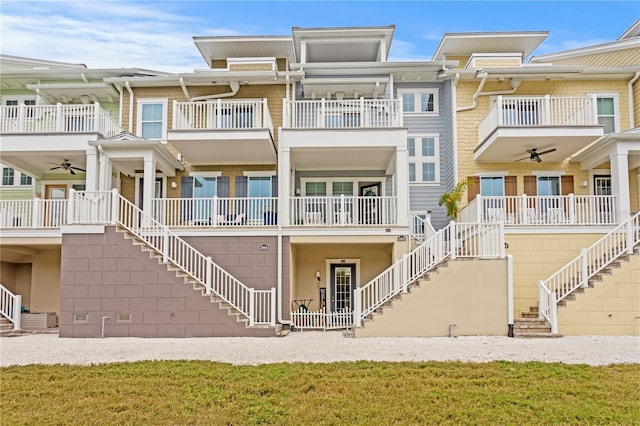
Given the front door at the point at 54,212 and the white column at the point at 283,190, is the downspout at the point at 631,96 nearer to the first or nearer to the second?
the white column at the point at 283,190

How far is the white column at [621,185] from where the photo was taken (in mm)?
16562

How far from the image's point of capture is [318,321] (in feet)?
52.6

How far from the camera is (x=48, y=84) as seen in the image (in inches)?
762

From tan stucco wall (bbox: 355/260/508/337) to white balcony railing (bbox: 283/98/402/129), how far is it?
5344mm

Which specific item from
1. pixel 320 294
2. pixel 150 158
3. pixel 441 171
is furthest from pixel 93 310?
pixel 441 171

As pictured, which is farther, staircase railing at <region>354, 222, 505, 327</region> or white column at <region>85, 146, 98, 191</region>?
white column at <region>85, 146, 98, 191</region>

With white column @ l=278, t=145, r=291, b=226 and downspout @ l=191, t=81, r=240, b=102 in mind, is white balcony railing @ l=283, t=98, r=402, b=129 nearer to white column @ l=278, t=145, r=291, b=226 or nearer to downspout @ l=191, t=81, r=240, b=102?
white column @ l=278, t=145, r=291, b=226

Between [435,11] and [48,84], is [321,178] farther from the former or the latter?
[48,84]

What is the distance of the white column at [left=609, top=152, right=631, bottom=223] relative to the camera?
16562 millimetres

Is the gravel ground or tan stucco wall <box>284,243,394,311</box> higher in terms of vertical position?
tan stucco wall <box>284,243,394,311</box>

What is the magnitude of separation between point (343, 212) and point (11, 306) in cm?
1013

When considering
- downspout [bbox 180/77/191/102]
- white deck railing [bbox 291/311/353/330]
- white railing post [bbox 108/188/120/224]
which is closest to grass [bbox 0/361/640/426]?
white railing post [bbox 108/188/120/224]

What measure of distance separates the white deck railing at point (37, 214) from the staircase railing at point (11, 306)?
2116 mm

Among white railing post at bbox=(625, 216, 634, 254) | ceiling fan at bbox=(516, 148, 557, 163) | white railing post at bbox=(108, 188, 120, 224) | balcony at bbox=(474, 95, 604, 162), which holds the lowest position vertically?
white railing post at bbox=(625, 216, 634, 254)
